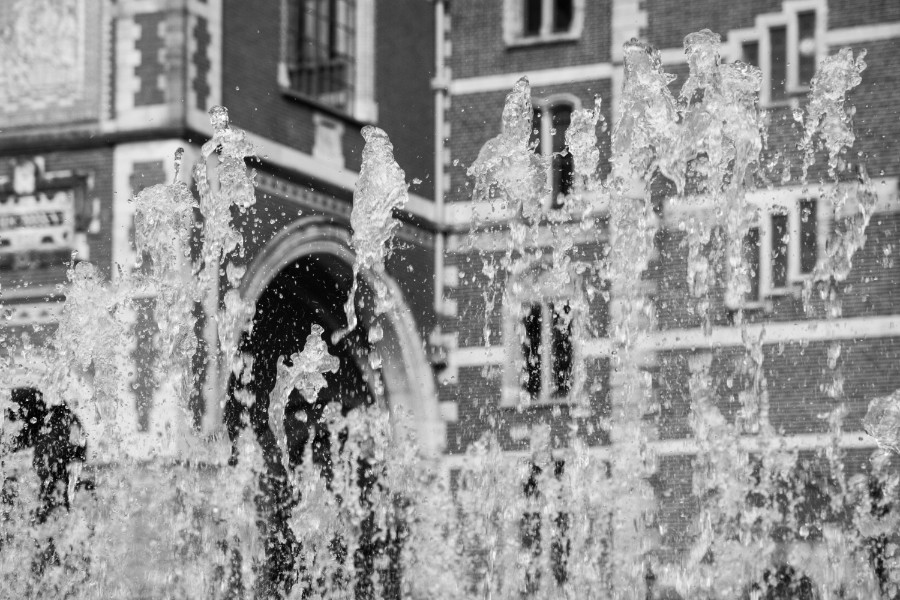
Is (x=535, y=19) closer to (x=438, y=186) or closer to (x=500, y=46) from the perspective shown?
(x=500, y=46)

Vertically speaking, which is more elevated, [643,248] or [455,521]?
[643,248]

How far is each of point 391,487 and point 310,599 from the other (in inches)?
218

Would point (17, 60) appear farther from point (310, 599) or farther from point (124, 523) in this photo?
point (310, 599)

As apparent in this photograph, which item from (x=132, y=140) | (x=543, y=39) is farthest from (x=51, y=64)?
(x=543, y=39)

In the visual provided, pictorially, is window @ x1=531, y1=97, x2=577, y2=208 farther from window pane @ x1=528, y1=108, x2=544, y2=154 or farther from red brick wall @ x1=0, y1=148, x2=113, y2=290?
red brick wall @ x1=0, y1=148, x2=113, y2=290

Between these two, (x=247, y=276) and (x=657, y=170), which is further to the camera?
(x=657, y=170)

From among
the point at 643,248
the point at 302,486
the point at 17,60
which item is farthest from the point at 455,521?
the point at 17,60

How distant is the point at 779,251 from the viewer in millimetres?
20016

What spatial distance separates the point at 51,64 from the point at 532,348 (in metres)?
7.49

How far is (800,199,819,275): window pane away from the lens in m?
19.8

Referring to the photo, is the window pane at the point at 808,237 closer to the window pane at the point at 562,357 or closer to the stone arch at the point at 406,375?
the window pane at the point at 562,357

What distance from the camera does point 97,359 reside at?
15.8 meters

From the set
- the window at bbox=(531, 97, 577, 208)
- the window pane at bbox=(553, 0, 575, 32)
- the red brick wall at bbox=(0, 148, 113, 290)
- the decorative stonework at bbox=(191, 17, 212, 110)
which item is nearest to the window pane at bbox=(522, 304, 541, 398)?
the window at bbox=(531, 97, 577, 208)

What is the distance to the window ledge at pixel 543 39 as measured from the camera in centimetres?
2162
